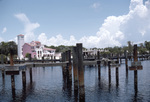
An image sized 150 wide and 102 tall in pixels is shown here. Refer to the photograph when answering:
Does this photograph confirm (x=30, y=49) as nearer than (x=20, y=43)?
Yes

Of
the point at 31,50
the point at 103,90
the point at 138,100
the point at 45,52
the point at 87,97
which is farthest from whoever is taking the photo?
the point at 45,52

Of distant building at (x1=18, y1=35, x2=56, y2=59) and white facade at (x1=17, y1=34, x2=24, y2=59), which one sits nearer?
distant building at (x1=18, y1=35, x2=56, y2=59)

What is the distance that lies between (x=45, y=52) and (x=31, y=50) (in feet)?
→ 40.5

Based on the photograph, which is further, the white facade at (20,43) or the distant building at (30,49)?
the white facade at (20,43)

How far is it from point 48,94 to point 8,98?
17.7ft

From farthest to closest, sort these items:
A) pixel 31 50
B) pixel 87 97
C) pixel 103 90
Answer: pixel 31 50 → pixel 103 90 → pixel 87 97

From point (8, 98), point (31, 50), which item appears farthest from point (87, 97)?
point (31, 50)

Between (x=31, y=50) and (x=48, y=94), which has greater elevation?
(x=31, y=50)

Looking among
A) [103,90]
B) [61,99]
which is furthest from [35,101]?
[103,90]

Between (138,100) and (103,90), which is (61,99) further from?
(138,100)

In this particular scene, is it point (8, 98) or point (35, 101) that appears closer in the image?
point (35, 101)

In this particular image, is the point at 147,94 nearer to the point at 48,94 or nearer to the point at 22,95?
the point at 48,94

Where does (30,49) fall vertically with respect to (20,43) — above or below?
below

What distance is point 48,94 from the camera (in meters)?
24.4
